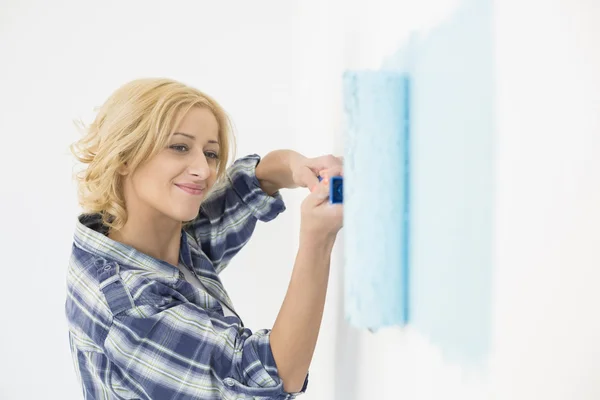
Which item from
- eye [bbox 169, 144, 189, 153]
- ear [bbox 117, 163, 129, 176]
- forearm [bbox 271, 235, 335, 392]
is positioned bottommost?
forearm [bbox 271, 235, 335, 392]

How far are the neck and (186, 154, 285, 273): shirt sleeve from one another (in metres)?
0.12

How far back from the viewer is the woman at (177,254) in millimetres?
721

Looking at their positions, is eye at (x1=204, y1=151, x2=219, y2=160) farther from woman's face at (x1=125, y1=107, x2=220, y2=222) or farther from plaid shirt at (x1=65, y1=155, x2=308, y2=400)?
plaid shirt at (x1=65, y1=155, x2=308, y2=400)

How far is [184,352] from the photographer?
752 millimetres

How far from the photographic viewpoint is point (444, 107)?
0.50 m

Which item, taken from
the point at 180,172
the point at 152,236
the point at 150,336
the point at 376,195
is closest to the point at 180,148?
the point at 180,172

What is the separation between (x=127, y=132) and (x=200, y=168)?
0.47 feet

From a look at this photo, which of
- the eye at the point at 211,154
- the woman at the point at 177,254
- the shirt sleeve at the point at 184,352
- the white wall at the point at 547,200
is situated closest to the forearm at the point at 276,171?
the woman at the point at 177,254

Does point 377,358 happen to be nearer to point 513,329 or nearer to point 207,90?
point 513,329

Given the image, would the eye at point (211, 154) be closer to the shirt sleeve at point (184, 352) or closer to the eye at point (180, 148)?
the eye at point (180, 148)

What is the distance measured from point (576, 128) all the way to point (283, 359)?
51 centimetres

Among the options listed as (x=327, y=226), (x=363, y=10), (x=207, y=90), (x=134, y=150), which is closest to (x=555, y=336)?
(x=327, y=226)

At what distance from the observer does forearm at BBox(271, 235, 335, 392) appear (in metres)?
0.71

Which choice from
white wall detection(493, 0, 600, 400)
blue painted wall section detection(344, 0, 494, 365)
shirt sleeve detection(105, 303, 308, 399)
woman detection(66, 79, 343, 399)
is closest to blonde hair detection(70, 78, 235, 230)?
woman detection(66, 79, 343, 399)
